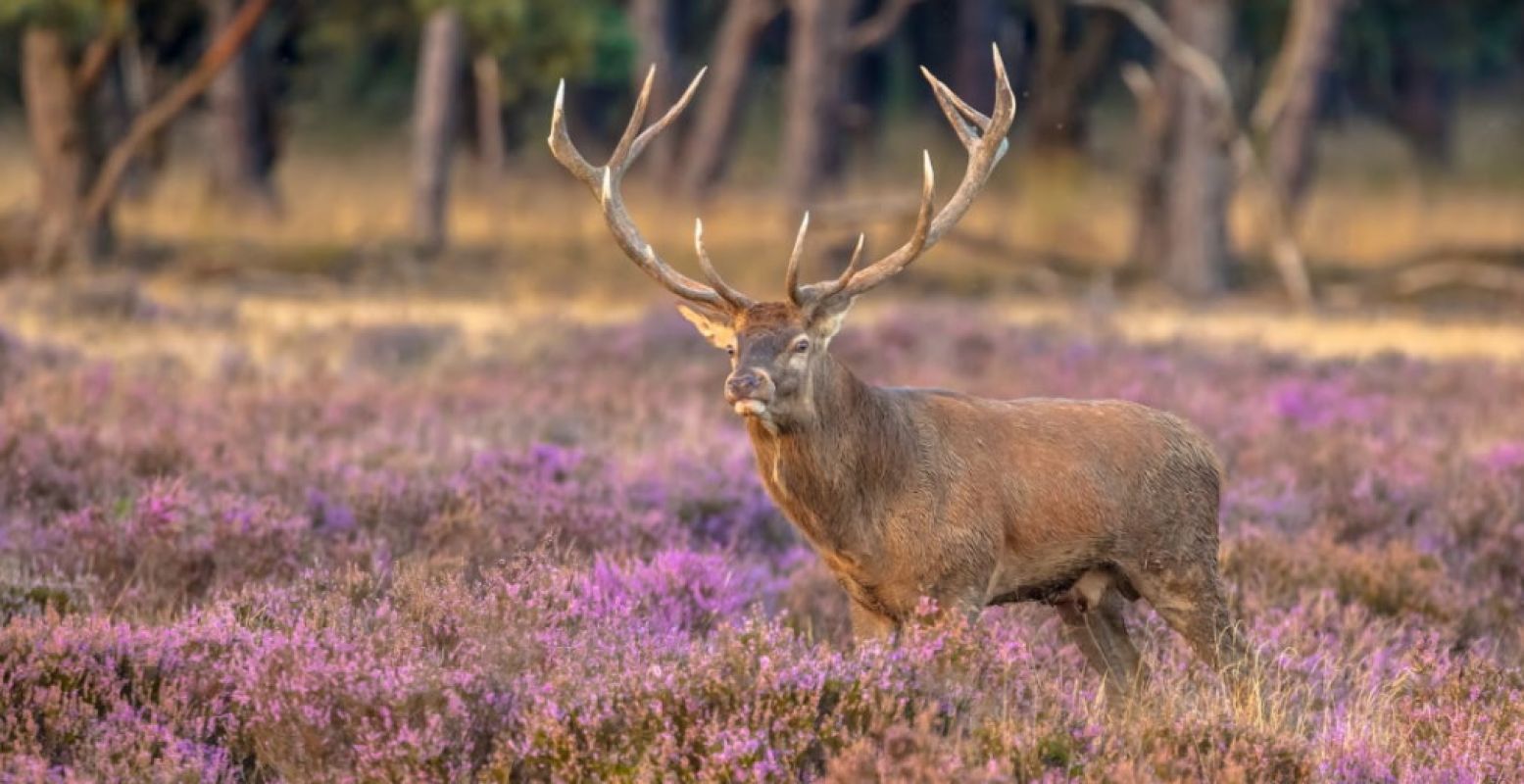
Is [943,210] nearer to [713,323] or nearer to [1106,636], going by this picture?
[713,323]

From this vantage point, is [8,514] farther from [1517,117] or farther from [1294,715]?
[1517,117]

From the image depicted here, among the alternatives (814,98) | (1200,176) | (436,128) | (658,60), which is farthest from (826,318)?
(658,60)

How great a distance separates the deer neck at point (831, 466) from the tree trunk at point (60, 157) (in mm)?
14799

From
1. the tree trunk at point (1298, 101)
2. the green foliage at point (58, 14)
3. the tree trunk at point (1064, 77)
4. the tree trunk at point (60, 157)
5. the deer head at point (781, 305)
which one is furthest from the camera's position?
the tree trunk at point (1064, 77)

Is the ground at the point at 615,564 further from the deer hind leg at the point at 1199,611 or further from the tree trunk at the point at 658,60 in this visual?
the tree trunk at the point at 658,60

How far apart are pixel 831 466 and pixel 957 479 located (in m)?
0.42

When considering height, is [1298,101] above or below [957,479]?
below

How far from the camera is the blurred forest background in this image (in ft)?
69.9

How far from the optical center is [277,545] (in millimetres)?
8531

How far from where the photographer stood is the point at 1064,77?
3069 cm

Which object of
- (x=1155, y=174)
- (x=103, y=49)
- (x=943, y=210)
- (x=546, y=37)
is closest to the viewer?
(x=943, y=210)

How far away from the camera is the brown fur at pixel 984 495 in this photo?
6824mm

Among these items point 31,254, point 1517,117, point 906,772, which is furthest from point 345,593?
point 1517,117

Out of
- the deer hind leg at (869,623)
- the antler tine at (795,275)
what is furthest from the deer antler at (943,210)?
the deer hind leg at (869,623)
